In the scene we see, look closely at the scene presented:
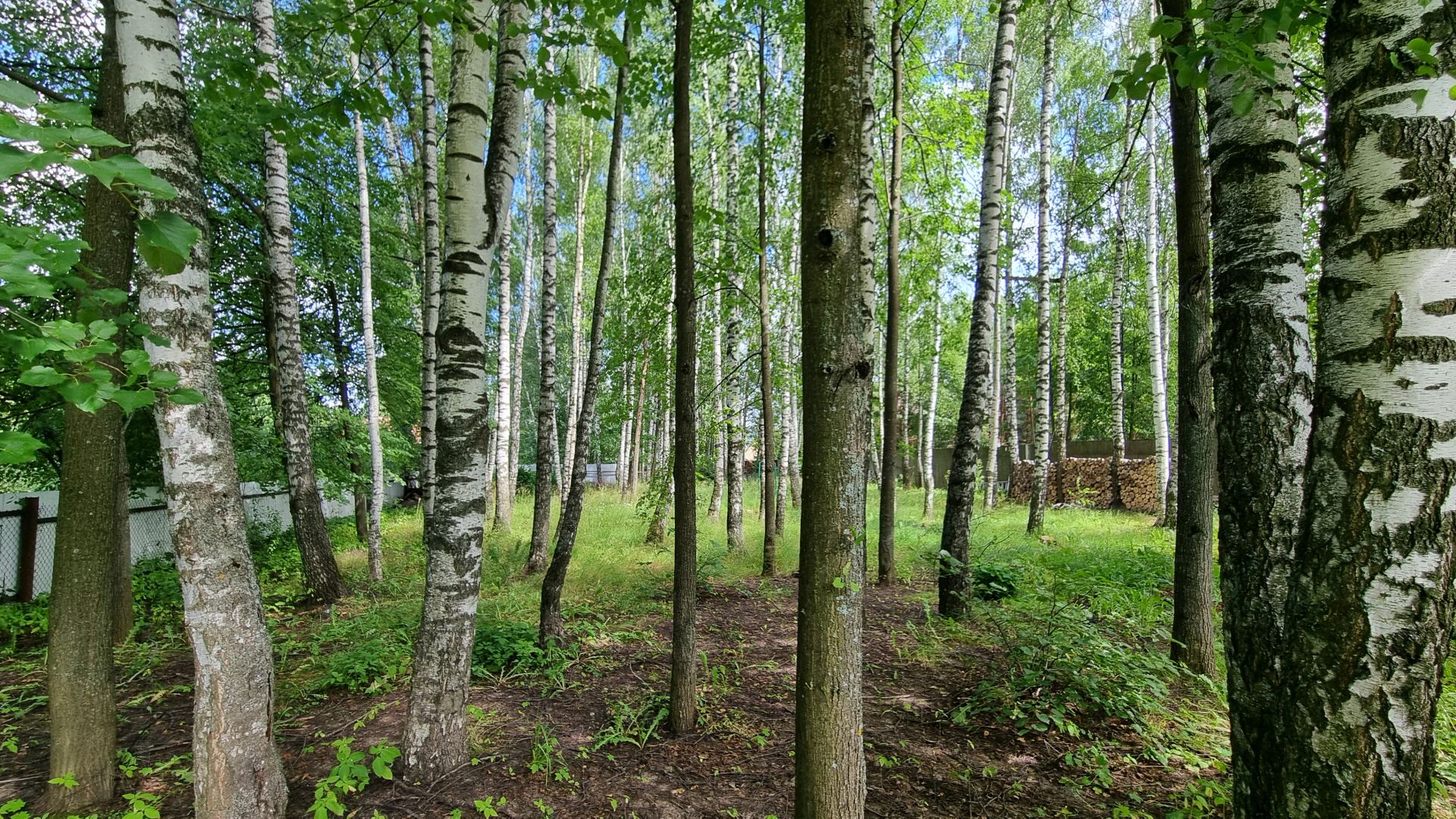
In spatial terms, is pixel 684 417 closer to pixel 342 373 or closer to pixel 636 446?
pixel 342 373

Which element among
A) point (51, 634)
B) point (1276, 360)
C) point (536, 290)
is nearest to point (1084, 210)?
point (1276, 360)

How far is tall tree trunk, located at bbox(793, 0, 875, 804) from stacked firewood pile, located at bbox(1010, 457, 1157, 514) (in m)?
13.9

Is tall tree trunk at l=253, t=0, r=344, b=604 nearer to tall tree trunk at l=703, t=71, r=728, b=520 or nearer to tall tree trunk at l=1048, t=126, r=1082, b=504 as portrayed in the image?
tall tree trunk at l=703, t=71, r=728, b=520

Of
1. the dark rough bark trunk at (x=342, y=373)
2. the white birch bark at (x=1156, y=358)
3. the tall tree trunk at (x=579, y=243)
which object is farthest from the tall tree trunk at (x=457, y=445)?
the white birch bark at (x=1156, y=358)

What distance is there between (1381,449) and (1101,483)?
16.8 metres

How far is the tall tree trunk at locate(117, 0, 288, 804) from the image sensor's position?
2371 mm

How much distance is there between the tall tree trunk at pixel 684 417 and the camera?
337 cm

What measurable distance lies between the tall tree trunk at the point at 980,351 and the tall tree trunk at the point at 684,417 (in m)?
2.63

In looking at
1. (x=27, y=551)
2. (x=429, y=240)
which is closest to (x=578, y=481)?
(x=429, y=240)

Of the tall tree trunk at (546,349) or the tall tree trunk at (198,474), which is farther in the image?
the tall tree trunk at (546,349)

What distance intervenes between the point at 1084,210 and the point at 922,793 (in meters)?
3.41

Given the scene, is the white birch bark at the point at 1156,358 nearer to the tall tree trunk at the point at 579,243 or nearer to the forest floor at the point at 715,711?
the forest floor at the point at 715,711

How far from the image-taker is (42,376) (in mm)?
1478

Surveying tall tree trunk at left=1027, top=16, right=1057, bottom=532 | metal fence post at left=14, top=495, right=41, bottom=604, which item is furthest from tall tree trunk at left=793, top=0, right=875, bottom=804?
tall tree trunk at left=1027, top=16, right=1057, bottom=532
